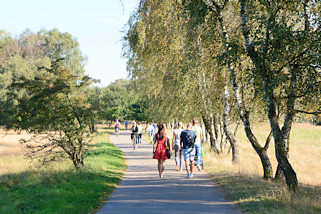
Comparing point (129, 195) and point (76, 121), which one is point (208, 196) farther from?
point (76, 121)

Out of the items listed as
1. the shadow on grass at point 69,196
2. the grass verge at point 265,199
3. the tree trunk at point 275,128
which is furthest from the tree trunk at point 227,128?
the tree trunk at point 275,128

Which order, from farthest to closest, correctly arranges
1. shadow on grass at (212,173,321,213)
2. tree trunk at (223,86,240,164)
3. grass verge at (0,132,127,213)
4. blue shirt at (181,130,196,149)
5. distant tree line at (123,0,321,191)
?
tree trunk at (223,86,240,164) → blue shirt at (181,130,196,149) → distant tree line at (123,0,321,191) → grass verge at (0,132,127,213) → shadow on grass at (212,173,321,213)

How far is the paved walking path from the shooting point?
7543mm

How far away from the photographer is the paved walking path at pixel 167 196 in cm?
754

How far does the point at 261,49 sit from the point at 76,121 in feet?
28.5

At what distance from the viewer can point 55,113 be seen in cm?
1448

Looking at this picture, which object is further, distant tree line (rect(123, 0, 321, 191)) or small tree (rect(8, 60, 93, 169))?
small tree (rect(8, 60, 93, 169))

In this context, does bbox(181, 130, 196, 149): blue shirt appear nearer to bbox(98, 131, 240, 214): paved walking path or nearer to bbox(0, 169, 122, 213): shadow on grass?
bbox(98, 131, 240, 214): paved walking path

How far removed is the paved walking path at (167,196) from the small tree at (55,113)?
3.13 m

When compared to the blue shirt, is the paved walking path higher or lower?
lower

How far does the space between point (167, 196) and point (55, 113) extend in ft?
24.1

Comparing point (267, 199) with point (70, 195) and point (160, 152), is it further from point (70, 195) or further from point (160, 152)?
point (160, 152)

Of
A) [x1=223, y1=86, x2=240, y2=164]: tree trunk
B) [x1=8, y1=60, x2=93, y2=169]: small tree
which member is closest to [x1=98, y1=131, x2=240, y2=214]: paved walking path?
[x1=8, y1=60, x2=93, y2=169]: small tree

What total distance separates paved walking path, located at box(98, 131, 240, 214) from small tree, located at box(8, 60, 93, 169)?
3130 mm
